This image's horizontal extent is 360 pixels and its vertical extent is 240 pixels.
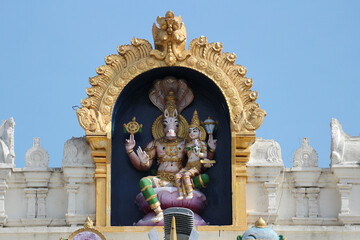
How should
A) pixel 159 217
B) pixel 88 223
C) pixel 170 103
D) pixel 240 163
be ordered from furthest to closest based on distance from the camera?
pixel 170 103
pixel 240 163
pixel 159 217
pixel 88 223

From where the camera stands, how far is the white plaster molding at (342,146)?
2739 centimetres

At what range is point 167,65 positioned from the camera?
1089 inches

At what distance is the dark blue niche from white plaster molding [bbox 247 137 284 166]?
17.4 inches

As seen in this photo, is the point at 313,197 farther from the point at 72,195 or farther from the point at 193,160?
the point at 72,195

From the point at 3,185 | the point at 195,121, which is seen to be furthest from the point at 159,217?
the point at 3,185

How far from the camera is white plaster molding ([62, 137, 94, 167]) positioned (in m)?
27.5

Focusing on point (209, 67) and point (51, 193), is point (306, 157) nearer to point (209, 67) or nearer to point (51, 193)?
point (209, 67)

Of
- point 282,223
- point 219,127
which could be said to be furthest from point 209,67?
point 282,223

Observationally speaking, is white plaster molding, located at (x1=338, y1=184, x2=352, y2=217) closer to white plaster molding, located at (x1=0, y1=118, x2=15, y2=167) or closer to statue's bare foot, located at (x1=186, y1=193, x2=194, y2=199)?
statue's bare foot, located at (x1=186, y1=193, x2=194, y2=199)

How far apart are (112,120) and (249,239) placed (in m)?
4.72

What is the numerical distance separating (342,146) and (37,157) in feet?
17.4

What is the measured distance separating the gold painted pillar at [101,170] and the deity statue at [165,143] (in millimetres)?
489

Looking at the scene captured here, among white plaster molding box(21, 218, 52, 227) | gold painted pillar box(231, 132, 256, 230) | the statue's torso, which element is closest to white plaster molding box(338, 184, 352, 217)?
gold painted pillar box(231, 132, 256, 230)

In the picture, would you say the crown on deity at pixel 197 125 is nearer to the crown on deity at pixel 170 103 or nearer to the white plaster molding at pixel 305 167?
the crown on deity at pixel 170 103
